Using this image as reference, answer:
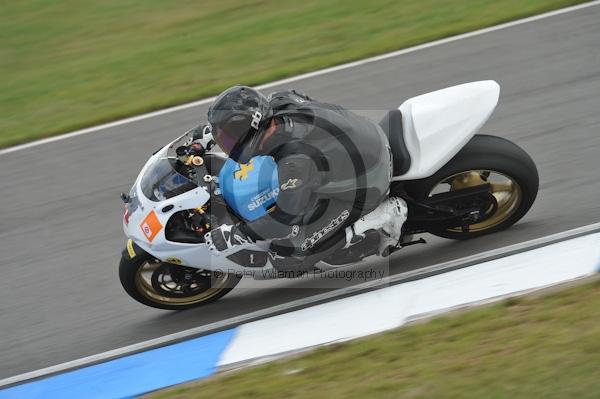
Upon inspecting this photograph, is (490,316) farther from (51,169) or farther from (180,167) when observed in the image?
(51,169)

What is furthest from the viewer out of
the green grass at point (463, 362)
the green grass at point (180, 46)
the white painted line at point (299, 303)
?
the green grass at point (180, 46)

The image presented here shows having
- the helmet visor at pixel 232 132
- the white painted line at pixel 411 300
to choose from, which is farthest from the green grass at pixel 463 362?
the helmet visor at pixel 232 132

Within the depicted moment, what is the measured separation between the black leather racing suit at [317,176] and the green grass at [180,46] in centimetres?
386

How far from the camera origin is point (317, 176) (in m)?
5.34

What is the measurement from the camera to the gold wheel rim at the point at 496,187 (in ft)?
18.9

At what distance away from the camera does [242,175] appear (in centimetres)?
537

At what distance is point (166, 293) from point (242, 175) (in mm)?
1168

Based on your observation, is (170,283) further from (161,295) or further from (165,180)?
(165,180)

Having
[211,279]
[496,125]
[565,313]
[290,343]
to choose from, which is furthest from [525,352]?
[496,125]

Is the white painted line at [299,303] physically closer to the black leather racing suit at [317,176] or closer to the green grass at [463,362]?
the black leather racing suit at [317,176]

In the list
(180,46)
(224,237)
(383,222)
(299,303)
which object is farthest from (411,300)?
(180,46)

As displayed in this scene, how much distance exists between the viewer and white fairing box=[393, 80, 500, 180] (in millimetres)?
5492

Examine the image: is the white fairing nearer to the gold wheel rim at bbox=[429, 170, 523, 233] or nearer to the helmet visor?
the gold wheel rim at bbox=[429, 170, 523, 233]

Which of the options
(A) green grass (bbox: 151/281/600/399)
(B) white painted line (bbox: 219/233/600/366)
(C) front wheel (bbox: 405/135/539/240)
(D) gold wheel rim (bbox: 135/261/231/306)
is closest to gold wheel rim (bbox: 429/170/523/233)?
(C) front wheel (bbox: 405/135/539/240)
